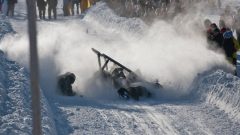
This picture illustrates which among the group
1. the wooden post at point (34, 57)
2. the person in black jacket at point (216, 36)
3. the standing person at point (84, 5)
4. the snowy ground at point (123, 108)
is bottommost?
the snowy ground at point (123, 108)

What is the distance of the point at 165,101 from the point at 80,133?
3481mm

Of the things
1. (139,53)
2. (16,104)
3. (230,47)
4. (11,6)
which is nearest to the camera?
(16,104)

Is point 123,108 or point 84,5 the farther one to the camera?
point 84,5

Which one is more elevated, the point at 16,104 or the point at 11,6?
the point at 11,6

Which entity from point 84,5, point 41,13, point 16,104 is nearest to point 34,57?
point 16,104

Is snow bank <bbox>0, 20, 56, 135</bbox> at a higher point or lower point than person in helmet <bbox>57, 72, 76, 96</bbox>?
higher

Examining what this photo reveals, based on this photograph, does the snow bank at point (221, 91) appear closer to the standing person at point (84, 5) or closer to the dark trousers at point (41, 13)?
the dark trousers at point (41, 13)

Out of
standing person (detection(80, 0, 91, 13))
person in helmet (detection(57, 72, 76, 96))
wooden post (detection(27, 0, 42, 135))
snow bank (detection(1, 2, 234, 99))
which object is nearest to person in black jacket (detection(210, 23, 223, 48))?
snow bank (detection(1, 2, 234, 99))

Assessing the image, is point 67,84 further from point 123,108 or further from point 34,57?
point 34,57

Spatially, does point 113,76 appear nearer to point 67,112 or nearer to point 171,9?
point 67,112

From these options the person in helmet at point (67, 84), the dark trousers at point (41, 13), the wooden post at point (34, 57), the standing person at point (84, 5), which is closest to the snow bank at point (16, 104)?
the person in helmet at point (67, 84)

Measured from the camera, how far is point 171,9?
25.6 meters

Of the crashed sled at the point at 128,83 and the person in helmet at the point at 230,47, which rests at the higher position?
the person in helmet at the point at 230,47

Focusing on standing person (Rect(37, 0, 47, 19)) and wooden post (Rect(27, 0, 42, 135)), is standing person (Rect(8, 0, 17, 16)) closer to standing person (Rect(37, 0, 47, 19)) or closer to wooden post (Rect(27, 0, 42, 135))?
standing person (Rect(37, 0, 47, 19))
